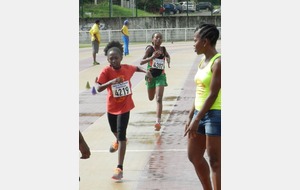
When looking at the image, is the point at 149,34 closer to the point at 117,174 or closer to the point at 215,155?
the point at 117,174

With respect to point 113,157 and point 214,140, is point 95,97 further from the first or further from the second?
point 214,140

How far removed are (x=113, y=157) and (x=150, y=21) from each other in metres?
32.0

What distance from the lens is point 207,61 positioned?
236 inches

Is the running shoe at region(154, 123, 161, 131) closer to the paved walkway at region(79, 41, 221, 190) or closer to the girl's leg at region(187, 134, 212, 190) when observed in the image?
the paved walkway at region(79, 41, 221, 190)

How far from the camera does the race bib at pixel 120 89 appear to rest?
7.85 meters

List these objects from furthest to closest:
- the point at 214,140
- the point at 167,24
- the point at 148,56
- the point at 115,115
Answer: the point at 167,24 → the point at 148,56 → the point at 115,115 → the point at 214,140

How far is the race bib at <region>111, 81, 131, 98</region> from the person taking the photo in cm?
785

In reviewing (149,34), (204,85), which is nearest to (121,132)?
Result: (204,85)

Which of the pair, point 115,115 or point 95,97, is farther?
point 95,97

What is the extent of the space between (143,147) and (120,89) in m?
1.89

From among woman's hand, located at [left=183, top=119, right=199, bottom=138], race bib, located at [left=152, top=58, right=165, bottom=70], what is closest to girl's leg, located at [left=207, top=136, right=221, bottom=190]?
woman's hand, located at [left=183, top=119, right=199, bottom=138]

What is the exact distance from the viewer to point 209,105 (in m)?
5.86

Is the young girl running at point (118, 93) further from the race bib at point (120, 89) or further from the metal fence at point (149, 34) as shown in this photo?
the metal fence at point (149, 34)
